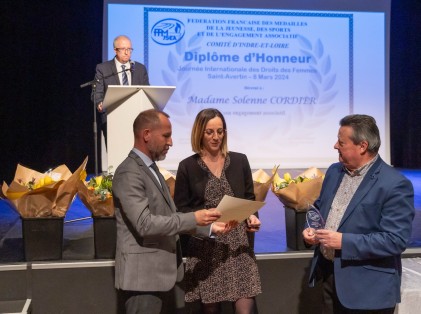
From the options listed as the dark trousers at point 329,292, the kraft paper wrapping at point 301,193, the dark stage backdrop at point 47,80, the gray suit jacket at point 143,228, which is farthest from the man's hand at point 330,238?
the dark stage backdrop at point 47,80

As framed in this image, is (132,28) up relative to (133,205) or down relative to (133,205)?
up

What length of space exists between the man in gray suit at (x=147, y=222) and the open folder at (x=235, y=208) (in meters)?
0.05

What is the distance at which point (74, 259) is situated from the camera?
140 inches

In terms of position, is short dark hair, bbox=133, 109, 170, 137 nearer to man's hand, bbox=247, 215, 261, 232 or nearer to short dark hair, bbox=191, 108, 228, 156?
short dark hair, bbox=191, 108, 228, 156

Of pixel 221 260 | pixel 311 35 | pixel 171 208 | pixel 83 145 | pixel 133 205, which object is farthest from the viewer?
pixel 83 145

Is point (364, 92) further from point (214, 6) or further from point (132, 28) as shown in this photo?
point (132, 28)

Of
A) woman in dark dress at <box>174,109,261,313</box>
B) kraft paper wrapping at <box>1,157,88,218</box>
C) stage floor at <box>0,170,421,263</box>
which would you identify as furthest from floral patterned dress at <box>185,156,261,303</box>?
kraft paper wrapping at <box>1,157,88,218</box>

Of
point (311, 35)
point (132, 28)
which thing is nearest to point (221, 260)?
point (132, 28)

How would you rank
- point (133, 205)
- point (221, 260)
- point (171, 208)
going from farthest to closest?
point (221, 260), point (171, 208), point (133, 205)

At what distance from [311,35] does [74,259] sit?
4.64 metres

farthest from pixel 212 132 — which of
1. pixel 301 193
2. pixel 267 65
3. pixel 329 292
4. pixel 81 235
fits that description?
pixel 267 65

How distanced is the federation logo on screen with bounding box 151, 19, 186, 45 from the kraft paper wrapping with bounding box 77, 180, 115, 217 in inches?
147

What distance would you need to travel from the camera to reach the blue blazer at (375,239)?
245cm

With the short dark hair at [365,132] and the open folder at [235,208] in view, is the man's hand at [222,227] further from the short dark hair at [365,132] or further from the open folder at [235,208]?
the short dark hair at [365,132]
